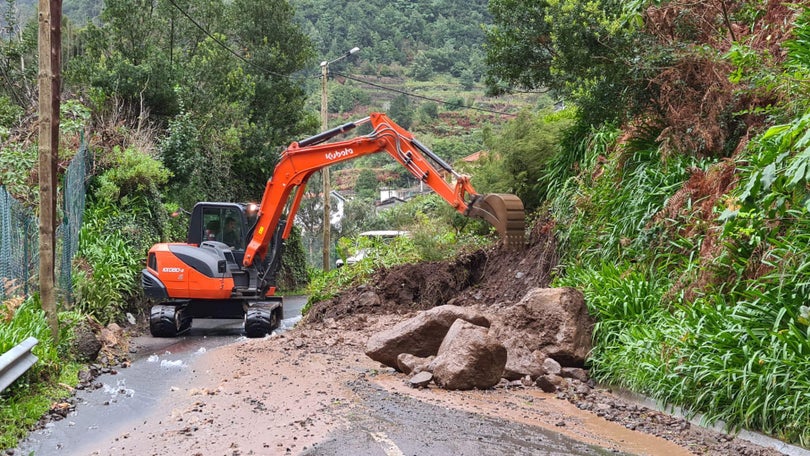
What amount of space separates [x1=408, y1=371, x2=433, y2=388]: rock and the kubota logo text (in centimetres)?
675

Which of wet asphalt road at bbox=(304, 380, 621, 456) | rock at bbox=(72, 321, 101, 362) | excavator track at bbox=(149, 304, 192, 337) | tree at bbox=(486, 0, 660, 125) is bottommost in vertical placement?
excavator track at bbox=(149, 304, 192, 337)

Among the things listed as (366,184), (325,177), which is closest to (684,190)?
(325,177)

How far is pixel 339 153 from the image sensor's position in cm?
1468

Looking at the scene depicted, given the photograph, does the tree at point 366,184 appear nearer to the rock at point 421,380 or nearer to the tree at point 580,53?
the tree at point 580,53

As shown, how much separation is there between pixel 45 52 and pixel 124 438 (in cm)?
505

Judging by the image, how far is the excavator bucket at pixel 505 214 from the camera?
1270cm

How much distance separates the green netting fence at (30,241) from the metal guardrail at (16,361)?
6.69 ft

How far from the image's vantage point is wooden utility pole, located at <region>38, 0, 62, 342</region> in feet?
31.2

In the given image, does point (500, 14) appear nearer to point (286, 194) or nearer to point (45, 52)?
point (286, 194)

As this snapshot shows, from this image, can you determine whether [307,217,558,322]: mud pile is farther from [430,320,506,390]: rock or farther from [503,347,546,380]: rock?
[430,320,506,390]: rock

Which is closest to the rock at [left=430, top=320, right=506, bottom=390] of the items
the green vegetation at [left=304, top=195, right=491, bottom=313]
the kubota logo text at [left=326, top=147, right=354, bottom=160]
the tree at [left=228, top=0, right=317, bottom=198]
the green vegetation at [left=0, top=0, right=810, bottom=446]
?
the green vegetation at [left=0, top=0, right=810, bottom=446]

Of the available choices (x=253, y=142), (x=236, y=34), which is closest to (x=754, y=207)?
(x=253, y=142)

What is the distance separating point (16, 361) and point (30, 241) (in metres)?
4.36

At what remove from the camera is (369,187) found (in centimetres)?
6475
